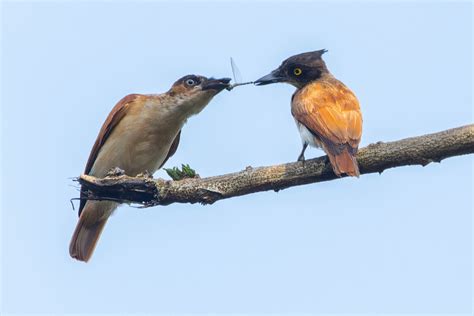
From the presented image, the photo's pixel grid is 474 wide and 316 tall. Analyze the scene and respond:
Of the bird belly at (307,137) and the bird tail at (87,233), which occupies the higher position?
the bird belly at (307,137)

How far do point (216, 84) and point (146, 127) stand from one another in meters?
0.96

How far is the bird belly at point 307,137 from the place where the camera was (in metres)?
7.23

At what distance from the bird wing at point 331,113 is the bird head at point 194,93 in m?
1.05

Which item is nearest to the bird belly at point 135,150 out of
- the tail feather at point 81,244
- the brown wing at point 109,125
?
the brown wing at point 109,125

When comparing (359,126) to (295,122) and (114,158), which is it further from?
(114,158)

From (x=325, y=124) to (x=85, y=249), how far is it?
12.6 ft

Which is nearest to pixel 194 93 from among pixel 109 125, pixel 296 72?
pixel 109 125

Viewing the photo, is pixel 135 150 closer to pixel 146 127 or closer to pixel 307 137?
pixel 146 127

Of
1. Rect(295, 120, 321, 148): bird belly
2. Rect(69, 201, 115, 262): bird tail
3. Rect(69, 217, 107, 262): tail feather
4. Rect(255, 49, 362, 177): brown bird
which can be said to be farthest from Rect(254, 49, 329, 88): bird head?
Answer: Rect(69, 217, 107, 262): tail feather

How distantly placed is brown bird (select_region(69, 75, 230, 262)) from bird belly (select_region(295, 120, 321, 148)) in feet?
4.92

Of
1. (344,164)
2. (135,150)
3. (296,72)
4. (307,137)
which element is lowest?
(344,164)

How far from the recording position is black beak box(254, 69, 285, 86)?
902cm

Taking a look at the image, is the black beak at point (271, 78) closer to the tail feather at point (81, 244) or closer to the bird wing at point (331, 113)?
the bird wing at point (331, 113)

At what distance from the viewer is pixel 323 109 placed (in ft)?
24.5
